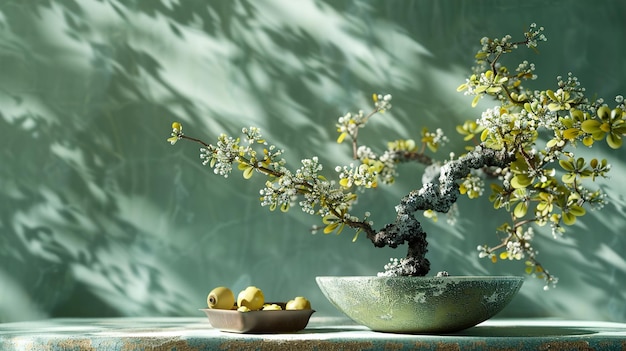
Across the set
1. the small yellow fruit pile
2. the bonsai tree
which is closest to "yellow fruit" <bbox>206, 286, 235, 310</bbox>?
the small yellow fruit pile

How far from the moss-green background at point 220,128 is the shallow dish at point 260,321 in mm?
554

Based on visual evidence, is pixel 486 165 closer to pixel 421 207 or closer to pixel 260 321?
pixel 421 207

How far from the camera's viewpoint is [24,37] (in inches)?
101

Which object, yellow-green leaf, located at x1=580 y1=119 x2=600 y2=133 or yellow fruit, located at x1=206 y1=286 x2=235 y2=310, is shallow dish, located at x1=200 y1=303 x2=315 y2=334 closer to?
yellow fruit, located at x1=206 y1=286 x2=235 y2=310

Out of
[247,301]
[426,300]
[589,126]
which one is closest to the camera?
[589,126]

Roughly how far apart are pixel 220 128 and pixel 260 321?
88 cm

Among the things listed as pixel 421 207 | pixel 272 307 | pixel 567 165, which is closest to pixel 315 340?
pixel 272 307

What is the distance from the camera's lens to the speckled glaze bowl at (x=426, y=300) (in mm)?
1726

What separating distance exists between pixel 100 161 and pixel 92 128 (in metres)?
0.12

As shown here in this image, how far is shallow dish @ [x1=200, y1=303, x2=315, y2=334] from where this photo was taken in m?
1.80

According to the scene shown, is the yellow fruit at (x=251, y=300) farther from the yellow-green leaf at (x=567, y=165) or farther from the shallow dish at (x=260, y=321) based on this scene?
the yellow-green leaf at (x=567, y=165)

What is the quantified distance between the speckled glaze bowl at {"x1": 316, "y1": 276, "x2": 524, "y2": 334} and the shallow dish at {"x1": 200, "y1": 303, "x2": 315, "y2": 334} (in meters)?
0.15

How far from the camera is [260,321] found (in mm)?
1811

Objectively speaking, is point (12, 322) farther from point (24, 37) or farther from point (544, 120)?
point (544, 120)
